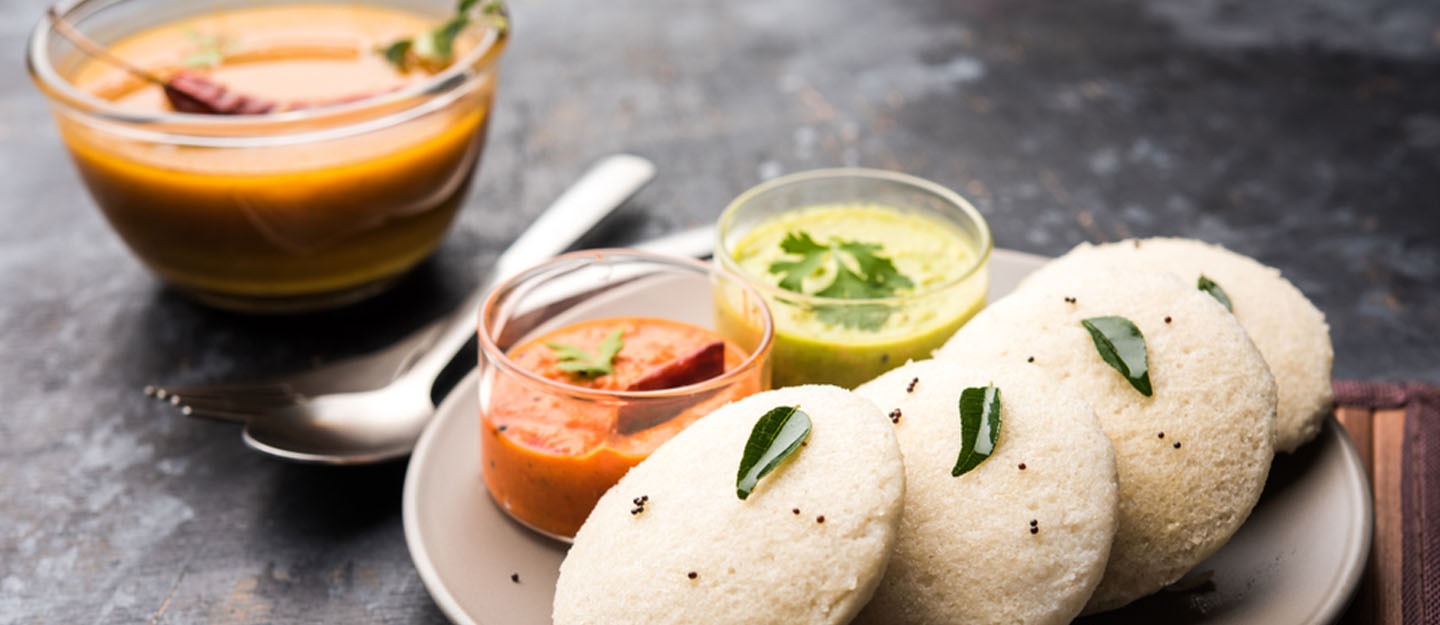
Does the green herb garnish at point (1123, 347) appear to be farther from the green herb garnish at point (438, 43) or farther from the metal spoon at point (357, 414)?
the green herb garnish at point (438, 43)

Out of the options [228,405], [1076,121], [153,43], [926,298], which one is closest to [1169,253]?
[926,298]

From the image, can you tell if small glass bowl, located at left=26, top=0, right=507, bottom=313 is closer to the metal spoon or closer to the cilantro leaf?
the metal spoon

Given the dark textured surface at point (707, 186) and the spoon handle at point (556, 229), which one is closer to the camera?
the dark textured surface at point (707, 186)

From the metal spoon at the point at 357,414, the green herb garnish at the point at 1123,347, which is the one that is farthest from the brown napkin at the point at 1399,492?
the metal spoon at the point at 357,414

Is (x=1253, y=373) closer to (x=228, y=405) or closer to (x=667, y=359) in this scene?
(x=667, y=359)

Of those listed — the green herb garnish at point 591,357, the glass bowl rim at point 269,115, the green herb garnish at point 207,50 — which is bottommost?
the green herb garnish at point 591,357

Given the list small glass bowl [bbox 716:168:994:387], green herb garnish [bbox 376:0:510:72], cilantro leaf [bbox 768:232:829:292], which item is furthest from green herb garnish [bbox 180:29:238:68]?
cilantro leaf [bbox 768:232:829:292]
